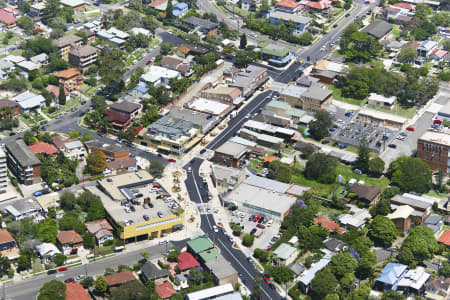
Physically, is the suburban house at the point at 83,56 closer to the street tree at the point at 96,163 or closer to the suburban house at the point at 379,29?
the street tree at the point at 96,163

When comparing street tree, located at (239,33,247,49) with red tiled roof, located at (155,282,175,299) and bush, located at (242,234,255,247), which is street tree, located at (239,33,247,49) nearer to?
bush, located at (242,234,255,247)

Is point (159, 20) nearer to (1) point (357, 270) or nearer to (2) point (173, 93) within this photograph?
(2) point (173, 93)

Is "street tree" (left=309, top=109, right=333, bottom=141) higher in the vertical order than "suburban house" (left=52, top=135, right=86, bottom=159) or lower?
higher

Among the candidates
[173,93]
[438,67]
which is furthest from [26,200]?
[438,67]

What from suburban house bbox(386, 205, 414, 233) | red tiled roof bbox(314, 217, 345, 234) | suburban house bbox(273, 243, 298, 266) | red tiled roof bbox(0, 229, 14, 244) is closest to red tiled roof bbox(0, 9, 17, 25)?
red tiled roof bbox(0, 229, 14, 244)

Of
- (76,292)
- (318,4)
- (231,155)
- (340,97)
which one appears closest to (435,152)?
(340,97)

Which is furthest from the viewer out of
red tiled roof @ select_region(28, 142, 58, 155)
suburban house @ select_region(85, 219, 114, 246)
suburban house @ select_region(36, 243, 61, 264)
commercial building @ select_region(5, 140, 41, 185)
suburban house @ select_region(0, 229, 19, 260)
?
red tiled roof @ select_region(28, 142, 58, 155)

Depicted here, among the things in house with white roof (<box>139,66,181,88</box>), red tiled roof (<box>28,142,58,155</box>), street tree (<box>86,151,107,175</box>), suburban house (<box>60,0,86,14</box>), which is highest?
street tree (<box>86,151,107,175</box>)
